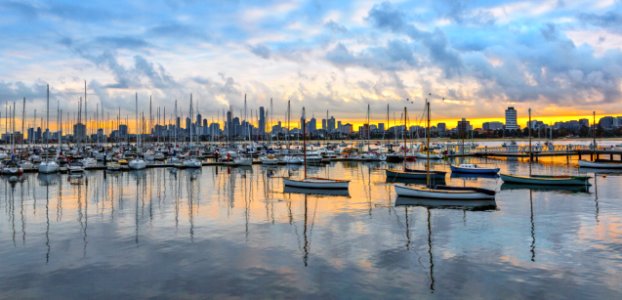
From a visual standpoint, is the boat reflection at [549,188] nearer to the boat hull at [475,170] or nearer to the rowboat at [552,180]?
the rowboat at [552,180]

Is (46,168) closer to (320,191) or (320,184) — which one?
(320,184)

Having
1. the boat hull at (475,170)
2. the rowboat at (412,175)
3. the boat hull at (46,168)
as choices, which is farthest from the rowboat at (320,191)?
the boat hull at (46,168)

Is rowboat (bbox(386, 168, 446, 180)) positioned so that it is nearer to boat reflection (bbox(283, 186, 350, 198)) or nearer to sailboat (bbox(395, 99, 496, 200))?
boat reflection (bbox(283, 186, 350, 198))

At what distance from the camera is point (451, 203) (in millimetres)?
40062

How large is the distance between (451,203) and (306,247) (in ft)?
62.6

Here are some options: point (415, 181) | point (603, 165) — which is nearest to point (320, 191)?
point (415, 181)

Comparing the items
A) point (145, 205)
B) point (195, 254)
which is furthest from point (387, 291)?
point (145, 205)

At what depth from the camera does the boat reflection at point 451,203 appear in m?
38.3

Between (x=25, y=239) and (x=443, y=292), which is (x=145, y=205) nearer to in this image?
(x=25, y=239)

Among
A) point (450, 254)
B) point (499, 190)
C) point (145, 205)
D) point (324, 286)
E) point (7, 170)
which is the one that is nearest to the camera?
point (324, 286)

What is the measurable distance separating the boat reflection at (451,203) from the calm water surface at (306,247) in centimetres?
99

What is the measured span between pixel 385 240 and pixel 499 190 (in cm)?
2923

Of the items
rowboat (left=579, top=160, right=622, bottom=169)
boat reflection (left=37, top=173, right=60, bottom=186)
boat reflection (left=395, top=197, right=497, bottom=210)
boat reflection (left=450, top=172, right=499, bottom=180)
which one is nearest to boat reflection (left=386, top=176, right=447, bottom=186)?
boat reflection (left=450, top=172, right=499, bottom=180)

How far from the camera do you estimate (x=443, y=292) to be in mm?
18172
